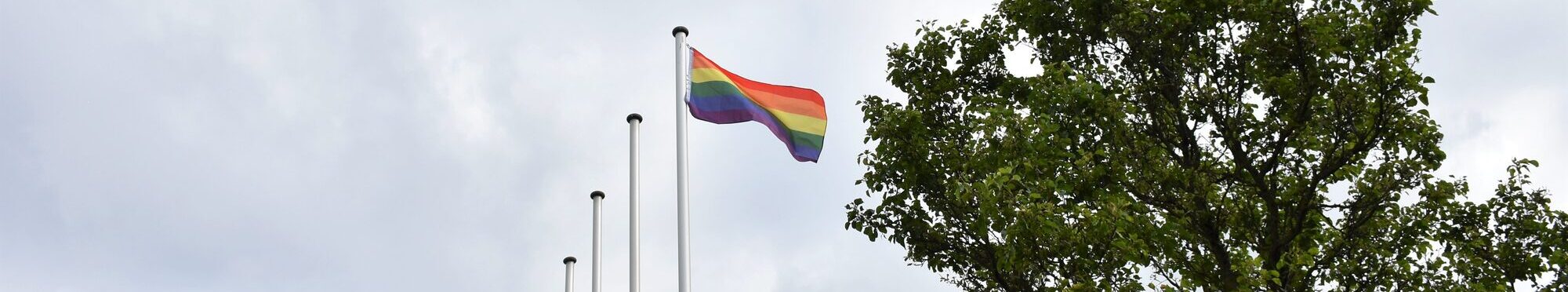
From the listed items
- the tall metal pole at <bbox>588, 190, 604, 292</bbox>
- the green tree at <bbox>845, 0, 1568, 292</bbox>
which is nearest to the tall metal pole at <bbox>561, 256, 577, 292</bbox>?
the tall metal pole at <bbox>588, 190, 604, 292</bbox>

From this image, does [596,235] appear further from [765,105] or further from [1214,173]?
[1214,173]

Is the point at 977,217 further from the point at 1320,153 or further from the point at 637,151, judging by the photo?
the point at 637,151

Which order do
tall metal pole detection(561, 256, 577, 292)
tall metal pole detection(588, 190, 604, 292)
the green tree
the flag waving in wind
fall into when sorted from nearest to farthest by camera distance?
the green tree, the flag waving in wind, tall metal pole detection(588, 190, 604, 292), tall metal pole detection(561, 256, 577, 292)

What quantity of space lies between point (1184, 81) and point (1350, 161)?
1.66 meters

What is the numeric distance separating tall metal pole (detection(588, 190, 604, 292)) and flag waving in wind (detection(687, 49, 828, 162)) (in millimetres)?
2833

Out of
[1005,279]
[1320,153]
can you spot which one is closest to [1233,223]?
[1320,153]

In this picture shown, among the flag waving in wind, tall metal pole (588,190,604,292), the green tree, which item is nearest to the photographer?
the green tree

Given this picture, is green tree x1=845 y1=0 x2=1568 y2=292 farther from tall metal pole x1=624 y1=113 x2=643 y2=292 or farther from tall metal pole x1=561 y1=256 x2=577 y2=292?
tall metal pole x1=561 y1=256 x2=577 y2=292

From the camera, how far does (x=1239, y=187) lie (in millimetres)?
11555

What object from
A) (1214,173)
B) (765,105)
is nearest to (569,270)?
(765,105)

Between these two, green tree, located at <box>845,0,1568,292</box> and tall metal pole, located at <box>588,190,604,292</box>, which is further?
tall metal pole, located at <box>588,190,604,292</box>

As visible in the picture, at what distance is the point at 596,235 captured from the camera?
17.1 m

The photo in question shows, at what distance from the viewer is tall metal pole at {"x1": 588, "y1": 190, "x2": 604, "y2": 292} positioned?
1702 centimetres

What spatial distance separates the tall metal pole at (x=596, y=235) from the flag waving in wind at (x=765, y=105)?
2.83m
